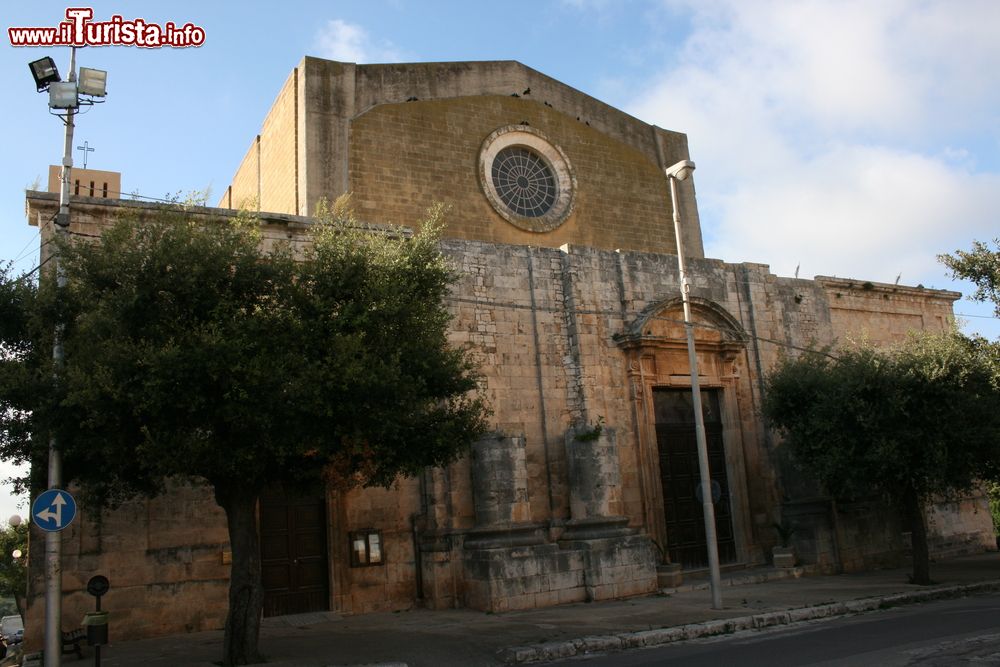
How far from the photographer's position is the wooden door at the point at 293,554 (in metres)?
12.7

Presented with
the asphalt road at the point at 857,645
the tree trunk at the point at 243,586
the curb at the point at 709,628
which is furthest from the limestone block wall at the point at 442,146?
the asphalt road at the point at 857,645

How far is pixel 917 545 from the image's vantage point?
14117mm

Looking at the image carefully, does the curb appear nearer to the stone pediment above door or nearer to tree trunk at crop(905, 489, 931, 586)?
tree trunk at crop(905, 489, 931, 586)

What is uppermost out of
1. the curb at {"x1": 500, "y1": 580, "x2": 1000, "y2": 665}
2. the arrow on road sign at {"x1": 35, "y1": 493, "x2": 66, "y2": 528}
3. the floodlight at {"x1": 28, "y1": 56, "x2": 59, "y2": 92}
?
the floodlight at {"x1": 28, "y1": 56, "x2": 59, "y2": 92}

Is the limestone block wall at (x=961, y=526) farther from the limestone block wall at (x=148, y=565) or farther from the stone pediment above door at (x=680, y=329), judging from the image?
the limestone block wall at (x=148, y=565)

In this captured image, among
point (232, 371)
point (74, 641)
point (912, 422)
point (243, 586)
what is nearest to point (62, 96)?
point (232, 371)

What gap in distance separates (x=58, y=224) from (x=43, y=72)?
218 cm

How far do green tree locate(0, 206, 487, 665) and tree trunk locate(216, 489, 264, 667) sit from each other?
2cm

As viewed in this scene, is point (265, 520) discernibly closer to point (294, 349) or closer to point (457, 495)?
point (457, 495)

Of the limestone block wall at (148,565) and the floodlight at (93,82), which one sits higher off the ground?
the floodlight at (93,82)

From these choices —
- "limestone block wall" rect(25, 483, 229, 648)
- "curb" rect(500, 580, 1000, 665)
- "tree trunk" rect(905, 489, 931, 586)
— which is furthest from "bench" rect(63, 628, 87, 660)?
"tree trunk" rect(905, 489, 931, 586)

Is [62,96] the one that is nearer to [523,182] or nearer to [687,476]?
[523,182]

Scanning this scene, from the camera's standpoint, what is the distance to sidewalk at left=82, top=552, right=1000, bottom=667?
9.36m

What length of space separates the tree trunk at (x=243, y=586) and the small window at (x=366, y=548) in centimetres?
392
